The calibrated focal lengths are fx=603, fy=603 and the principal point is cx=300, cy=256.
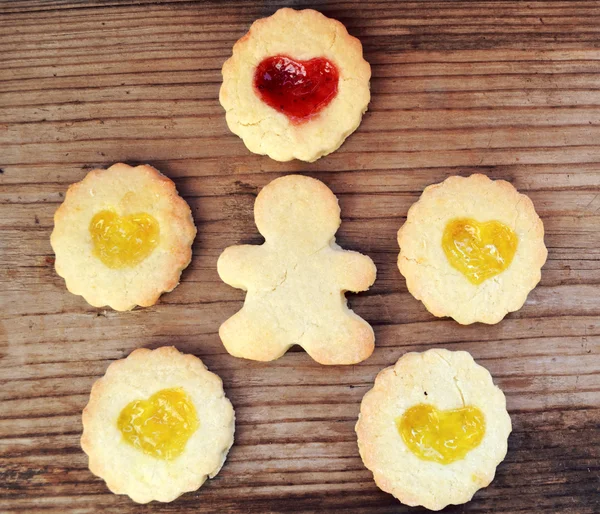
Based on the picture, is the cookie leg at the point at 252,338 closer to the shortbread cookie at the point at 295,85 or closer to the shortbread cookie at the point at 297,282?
the shortbread cookie at the point at 297,282

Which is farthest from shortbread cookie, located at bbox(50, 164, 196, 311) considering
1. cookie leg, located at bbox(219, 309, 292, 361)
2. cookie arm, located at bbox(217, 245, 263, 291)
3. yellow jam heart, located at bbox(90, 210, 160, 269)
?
cookie leg, located at bbox(219, 309, 292, 361)

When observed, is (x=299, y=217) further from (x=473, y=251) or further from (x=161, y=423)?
(x=161, y=423)

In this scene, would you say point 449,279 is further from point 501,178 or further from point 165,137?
point 165,137

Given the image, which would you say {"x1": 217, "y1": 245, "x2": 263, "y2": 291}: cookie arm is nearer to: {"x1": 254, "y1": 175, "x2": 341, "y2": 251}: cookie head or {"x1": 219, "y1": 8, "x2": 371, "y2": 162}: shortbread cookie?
{"x1": 254, "y1": 175, "x2": 341, "y2": 251}: cookie head

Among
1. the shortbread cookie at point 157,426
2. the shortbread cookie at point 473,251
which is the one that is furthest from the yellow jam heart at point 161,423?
the shortbread cookie at point 473,251

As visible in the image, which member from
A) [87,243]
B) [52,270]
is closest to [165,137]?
[87,243]
